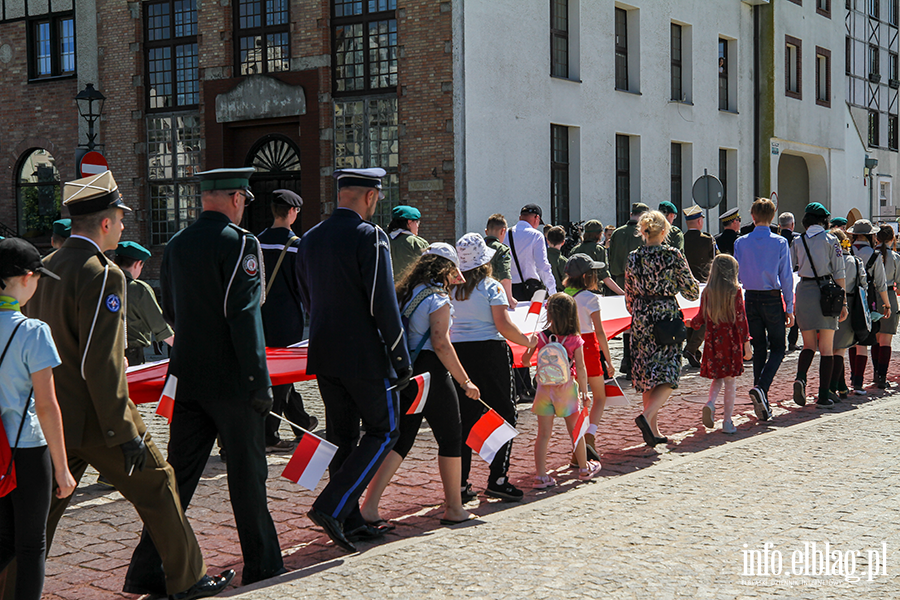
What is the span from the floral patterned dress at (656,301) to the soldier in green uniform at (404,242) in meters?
2.07

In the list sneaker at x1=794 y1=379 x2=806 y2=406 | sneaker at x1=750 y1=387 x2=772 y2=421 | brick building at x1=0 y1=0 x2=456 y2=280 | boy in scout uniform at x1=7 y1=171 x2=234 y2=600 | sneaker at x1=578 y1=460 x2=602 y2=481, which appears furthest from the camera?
brick building at x1=0 y1=0 x2=456 y2=280

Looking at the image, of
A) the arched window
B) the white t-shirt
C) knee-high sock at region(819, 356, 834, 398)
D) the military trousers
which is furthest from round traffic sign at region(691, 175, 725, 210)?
the military trousers

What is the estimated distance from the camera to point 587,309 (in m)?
7.93

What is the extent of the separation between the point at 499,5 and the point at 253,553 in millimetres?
17981

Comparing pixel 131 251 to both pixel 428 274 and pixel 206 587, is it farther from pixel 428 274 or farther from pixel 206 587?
pixel 206 587

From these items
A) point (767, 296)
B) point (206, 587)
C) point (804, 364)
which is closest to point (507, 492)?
point (206, 587)

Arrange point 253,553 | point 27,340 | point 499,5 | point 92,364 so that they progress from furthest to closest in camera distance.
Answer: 1. point 499,5
2. point 253,553
3. point 92,364
4. point 27,340

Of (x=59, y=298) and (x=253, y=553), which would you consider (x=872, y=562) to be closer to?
(x=253, y=553)

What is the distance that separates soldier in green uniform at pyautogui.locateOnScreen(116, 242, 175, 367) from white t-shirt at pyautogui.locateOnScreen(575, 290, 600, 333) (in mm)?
3114

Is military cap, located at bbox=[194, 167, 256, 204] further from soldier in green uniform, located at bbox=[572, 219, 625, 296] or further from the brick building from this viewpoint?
the brick building

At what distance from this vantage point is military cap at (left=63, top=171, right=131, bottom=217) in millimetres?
4621

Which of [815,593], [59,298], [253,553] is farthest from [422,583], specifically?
[59,298]

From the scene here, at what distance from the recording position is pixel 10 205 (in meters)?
25.6

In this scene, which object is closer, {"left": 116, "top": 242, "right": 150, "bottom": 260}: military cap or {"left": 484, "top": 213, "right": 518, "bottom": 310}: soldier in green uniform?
{"left": 116, "top": 242, "right": 150, "bottom": 260}: military cap
